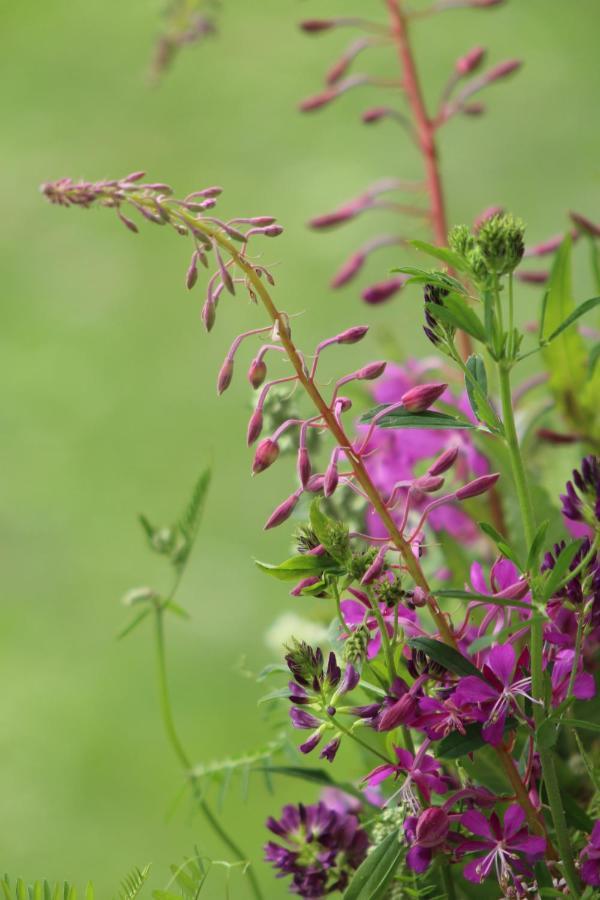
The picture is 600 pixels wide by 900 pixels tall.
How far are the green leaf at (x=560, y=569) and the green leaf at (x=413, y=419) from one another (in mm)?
44

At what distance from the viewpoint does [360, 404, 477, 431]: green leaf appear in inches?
12.4

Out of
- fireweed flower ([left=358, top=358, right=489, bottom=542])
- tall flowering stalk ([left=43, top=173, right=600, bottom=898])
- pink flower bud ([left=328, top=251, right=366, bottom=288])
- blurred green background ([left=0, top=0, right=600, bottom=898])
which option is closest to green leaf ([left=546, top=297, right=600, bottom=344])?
tall flowering stalk ([left=43, top=173, right=600, bottom=898])

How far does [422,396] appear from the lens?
31 centimetres

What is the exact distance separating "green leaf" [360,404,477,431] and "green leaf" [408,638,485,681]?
0.19 ft

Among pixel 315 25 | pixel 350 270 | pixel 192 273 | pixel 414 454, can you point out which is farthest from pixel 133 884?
pixel 315 25

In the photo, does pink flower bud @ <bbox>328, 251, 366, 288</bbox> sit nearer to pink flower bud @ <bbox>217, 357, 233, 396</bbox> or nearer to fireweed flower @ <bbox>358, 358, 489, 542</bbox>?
fireweed flower @ <bbox>358, 358, 489, 542</bbox>

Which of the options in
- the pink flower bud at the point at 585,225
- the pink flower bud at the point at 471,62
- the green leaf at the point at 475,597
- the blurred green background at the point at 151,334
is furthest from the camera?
the blurred green background at the point at 151,334

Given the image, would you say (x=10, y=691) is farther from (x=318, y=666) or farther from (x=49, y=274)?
(x=318, y=666)

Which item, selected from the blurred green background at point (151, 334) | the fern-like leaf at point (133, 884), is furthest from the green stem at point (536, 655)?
the blurred green background at point (151, 334)

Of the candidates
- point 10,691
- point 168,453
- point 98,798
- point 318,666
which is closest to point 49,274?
point 168,453

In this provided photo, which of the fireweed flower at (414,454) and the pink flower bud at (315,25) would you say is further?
the pink flower bud at (315,25)

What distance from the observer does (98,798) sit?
3.72 feet

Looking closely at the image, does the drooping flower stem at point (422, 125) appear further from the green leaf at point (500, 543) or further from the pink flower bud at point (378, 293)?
the green leaf at point (500, 543)

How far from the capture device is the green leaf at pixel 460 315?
296 millimetres
